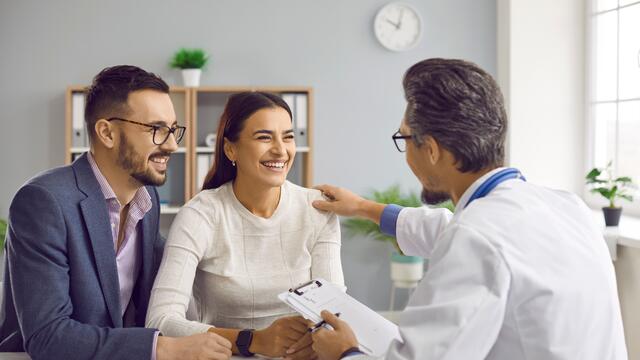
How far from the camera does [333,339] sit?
1.50 meters

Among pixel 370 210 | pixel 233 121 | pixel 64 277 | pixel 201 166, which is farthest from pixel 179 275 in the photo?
pixel 201 166

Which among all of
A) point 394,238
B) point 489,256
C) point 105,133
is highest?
point 105,133

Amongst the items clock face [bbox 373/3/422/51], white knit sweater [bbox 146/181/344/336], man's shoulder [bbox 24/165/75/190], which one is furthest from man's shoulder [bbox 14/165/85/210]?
clock face [bbox 373/3/422/51]

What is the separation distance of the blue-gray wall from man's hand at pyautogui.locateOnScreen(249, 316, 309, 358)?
3.36m

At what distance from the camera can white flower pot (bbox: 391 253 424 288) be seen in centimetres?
466

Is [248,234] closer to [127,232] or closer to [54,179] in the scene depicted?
[127,232]

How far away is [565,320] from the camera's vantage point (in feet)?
3.92

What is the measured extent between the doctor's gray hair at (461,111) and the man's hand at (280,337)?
58cm

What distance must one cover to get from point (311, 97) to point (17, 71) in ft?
6.77

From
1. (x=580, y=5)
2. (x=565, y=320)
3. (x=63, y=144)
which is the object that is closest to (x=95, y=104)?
(x=565, y=320)

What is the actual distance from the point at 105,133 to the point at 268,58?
3.15 m

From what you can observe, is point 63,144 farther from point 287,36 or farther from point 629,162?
point 629,162

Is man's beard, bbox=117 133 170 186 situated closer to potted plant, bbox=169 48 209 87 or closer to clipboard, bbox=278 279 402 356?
clipboard, bbox=278 279 402 356

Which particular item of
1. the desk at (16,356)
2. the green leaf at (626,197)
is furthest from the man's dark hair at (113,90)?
the green leaf at (626,197)
